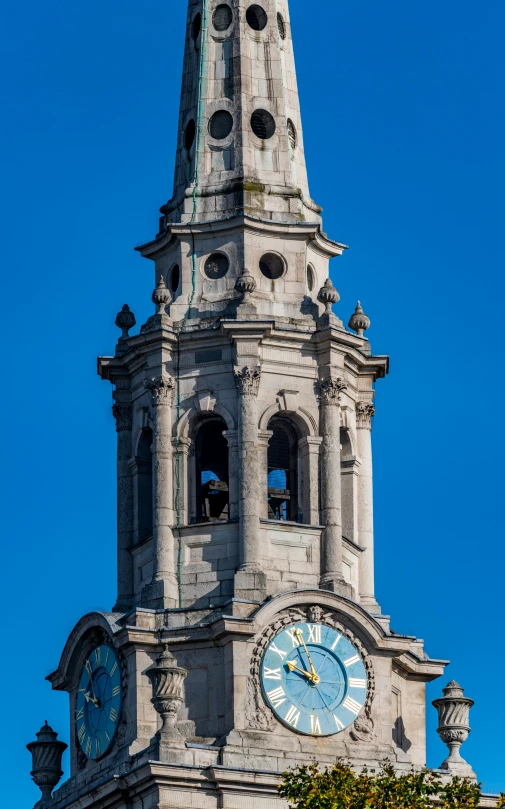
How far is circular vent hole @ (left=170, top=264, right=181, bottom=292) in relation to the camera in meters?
83.3

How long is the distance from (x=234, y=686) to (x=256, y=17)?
17.2m

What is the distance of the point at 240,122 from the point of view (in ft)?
276

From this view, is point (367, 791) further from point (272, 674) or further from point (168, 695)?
point (272, 674)

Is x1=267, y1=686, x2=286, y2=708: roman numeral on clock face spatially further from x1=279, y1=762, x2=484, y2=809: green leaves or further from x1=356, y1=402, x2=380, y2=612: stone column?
x1=279, y1=762, x2=484, y2=809: green leaves

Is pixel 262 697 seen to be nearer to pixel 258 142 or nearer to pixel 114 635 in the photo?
pixel 114 635

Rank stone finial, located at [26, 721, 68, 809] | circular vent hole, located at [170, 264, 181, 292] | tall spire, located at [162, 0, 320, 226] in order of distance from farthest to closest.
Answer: tall spire, located at [162, 0, 320, 226] < circular vent hole, located at [170, 264, 181, 292] < stone finial, located at [26, 721, 68, 809]

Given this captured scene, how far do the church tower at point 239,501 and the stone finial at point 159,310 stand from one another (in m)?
0.05

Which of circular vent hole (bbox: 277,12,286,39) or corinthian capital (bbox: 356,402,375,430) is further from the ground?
circular vent hole (bbox: 277,12,286,39)

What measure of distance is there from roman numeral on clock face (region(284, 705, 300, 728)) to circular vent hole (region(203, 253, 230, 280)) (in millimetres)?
10839

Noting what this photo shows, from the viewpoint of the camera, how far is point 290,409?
267ft

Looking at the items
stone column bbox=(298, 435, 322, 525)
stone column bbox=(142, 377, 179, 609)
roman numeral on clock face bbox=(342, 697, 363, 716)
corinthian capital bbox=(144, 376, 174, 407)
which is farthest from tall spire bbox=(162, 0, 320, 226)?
roman numeral on clock face bbox=(342, 697, 363, 716)

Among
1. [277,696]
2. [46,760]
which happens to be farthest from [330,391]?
[46,760]

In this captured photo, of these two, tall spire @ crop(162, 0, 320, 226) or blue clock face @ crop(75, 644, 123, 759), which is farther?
tall spire @ crop(162, 0, 320, 226)

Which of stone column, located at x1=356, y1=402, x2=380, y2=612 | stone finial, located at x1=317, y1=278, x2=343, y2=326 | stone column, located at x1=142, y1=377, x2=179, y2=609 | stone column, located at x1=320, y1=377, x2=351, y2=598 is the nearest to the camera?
stone column, located at x1=142, y1=377, x2=179, y2=609
